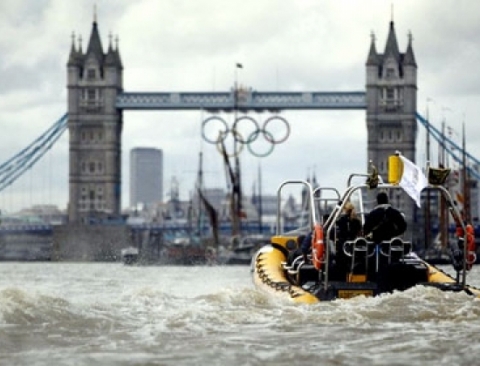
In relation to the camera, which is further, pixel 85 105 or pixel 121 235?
pixel 85 105

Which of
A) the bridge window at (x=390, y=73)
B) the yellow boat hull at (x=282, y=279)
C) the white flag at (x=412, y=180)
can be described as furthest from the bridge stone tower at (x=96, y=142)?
the white flag at (x=412, y=180)

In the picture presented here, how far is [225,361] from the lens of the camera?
16297mm

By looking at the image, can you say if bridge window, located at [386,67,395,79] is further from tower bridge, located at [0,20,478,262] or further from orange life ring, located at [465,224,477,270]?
orange life ring, located at [465,224,477,270]

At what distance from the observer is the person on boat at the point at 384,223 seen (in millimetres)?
22531

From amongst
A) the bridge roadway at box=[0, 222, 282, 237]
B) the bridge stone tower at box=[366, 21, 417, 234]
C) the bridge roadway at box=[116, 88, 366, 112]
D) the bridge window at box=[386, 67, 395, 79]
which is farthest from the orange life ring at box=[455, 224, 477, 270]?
the bridge window at box=[386, 67, 395, 79]

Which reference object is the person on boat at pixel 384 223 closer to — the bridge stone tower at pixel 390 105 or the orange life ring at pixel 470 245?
the orange life ring at pixel 470 245

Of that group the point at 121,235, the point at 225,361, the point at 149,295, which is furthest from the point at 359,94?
the point at 225,361

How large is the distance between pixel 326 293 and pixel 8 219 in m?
152

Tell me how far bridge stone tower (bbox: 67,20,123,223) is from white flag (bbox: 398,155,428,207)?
149 meters

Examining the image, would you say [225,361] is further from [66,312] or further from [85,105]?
[85,105]

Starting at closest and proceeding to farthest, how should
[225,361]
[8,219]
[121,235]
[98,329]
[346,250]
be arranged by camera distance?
[225,361] < [98,329] < [346,250] < [121,235] < [8,219]

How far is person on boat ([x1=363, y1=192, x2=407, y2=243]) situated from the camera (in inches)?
887

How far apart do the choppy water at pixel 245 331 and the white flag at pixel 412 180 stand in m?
1.37

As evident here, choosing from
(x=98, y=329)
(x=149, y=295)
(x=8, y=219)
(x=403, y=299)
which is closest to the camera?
(x=98, y=329)
